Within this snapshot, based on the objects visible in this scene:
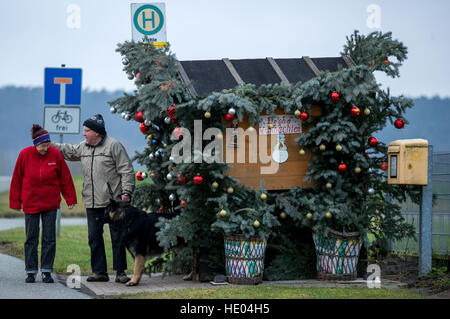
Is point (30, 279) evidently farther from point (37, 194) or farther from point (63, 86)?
point (63, 86)

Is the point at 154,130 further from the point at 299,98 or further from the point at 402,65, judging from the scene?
the point at 402,65

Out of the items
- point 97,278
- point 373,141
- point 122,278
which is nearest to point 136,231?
point 122,278

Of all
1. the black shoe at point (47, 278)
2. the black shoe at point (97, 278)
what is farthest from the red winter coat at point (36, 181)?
the black shoe at point (97, 278)

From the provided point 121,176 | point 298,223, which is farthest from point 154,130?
point 298,223

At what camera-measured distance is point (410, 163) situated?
868 centimetres

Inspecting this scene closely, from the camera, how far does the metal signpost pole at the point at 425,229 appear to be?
8.86 m

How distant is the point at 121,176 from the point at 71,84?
14.9 feet

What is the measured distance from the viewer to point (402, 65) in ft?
30.4

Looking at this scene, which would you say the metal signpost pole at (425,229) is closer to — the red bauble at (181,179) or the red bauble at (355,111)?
the red bauble at (355,111)

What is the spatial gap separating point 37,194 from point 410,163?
4681mm

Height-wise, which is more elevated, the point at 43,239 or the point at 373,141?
the point at 373,141

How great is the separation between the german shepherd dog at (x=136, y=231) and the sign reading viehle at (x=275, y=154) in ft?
4.05
